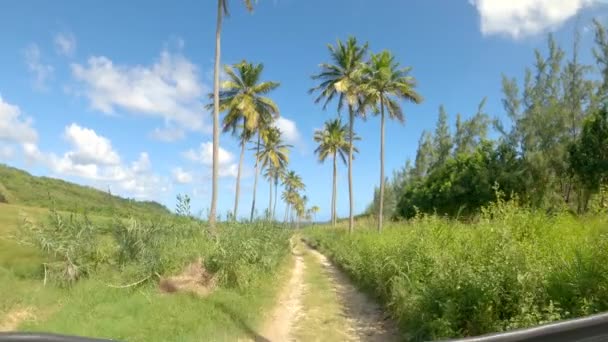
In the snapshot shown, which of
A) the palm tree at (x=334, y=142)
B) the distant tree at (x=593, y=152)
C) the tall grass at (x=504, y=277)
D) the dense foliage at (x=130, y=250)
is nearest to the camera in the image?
the tall grass at (x=504, y=277)

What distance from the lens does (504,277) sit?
18.5ft

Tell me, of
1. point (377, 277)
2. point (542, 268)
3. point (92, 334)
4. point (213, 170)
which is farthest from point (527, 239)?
point (213, 170)

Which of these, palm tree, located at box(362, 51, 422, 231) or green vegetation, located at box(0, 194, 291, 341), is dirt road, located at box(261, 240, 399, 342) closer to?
green vegetation, located at box(0, 194, 291, 341)

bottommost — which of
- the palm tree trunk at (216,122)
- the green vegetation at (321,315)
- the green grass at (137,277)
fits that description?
the green vegetation at (321,315)

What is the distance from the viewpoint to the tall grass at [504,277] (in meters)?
5.03

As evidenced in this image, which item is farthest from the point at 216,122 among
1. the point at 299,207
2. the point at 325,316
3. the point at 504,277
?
the point at 299,207

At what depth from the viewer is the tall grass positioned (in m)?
5.03

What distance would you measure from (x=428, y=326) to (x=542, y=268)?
6.34ft

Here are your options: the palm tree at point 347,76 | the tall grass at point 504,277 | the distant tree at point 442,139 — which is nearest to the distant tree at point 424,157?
the distant tree at point 442,139

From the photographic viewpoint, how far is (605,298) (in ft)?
15.3

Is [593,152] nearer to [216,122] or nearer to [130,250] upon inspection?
[216,122]

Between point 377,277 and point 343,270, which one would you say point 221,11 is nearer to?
point 343,270

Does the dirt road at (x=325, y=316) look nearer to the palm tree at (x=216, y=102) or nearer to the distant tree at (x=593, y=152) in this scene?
the palm tree at (x=216, y=102)

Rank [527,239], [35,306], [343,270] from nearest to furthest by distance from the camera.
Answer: [527,239] → [35,306] → [343,270]
